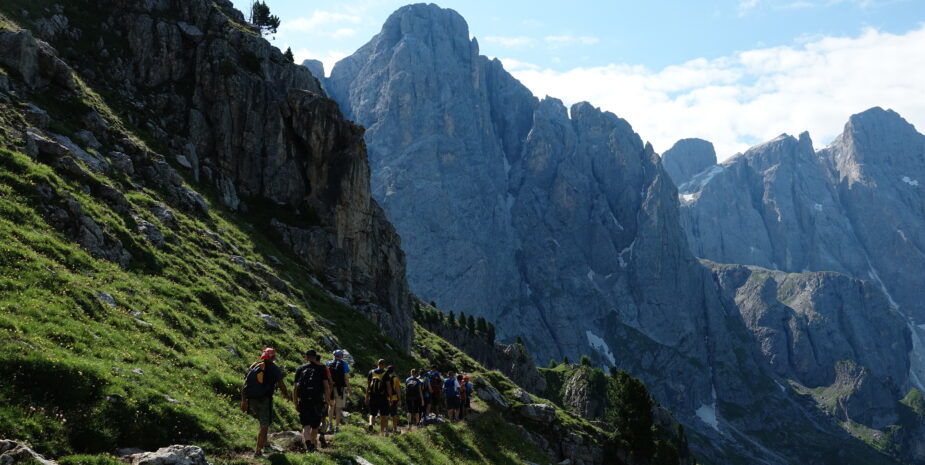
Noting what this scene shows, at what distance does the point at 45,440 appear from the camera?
15.6m

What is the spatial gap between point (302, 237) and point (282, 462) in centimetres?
4722

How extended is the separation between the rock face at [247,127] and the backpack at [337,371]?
37.2m

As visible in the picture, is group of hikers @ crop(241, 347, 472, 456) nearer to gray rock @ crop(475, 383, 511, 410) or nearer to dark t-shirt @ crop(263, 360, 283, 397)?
dark t-shirt @ crop(263, 360, 283, 397)

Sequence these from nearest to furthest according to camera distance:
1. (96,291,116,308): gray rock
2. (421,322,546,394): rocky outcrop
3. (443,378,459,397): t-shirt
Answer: (96,291,116,308): gray rock
(443,378,459,397): t-shirt
(421,322,546,394): rocky outcrop

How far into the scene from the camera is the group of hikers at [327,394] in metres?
20.5

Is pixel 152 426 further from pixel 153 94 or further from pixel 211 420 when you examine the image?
pixel 153 94

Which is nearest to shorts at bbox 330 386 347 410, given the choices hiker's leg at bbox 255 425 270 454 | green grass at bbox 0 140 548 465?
green grass at bbox 0 140 548 465

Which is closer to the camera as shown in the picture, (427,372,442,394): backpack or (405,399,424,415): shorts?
(405,399,424,415): shorts

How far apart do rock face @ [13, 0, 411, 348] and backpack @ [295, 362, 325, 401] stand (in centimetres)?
4105

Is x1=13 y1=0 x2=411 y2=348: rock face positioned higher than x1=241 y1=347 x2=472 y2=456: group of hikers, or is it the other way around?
x1=13 y1=0 x2=411 y2=348: rock face

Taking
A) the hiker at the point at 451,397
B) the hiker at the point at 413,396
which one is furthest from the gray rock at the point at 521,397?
the hiker at the point at 413,396

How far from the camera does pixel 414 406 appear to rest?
3384 centimetres

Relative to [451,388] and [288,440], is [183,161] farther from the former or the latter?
[288,440]

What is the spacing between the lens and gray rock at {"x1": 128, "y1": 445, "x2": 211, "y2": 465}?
16.1m
